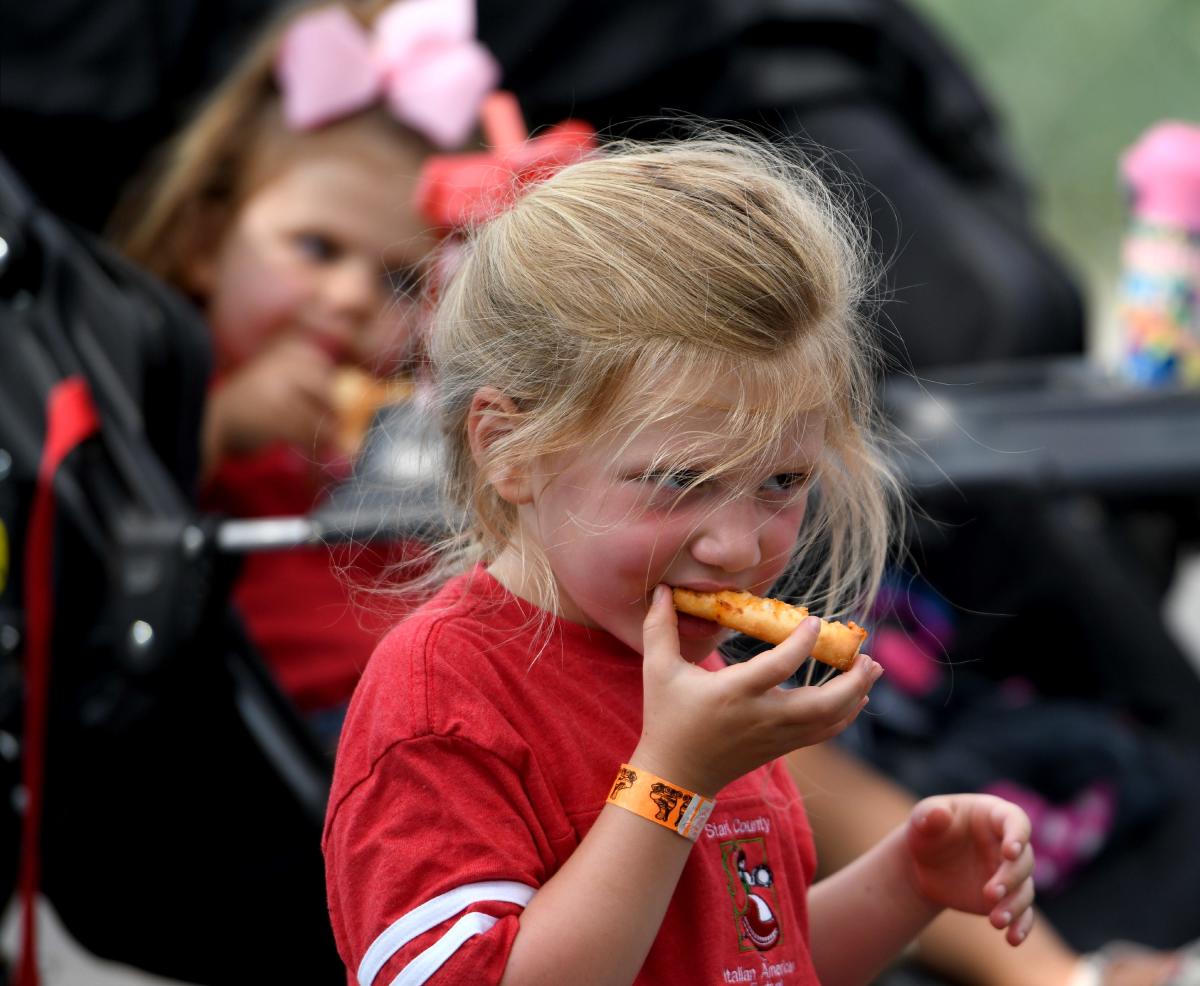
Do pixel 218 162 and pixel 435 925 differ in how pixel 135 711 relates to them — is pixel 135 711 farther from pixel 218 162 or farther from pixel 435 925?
pixel 218 162

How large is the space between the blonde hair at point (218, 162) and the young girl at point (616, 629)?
1.13 m

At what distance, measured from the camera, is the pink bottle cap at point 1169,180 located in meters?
2.02

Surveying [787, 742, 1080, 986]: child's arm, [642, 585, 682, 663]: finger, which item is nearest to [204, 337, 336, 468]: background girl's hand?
[787, 742, 1080, 986]: child's arm

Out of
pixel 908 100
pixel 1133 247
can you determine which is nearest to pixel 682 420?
pixel 1133 247

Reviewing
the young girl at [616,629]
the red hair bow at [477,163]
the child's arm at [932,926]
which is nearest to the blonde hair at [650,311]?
the young girl at [616,629]

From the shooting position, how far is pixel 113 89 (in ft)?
5.83

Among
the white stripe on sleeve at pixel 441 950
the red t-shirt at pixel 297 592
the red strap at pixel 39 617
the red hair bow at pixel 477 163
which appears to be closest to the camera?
the white stripe on sleeve at pixel 441 950

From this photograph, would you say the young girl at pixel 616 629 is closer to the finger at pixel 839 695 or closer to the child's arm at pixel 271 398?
the finger at pixel 839 695

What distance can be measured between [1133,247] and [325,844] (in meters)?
1.68

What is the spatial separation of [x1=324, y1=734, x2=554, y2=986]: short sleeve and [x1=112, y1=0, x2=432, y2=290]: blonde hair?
4.16ft

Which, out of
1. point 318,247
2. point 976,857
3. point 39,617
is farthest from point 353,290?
point 976,857

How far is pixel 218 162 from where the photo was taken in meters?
1.85

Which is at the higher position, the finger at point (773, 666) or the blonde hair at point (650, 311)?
the blonde hair at point (650, 311)

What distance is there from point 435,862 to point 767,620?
0.59 feet
